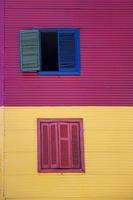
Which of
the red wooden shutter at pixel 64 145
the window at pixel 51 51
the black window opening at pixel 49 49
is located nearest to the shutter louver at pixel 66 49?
the window at pixel 51 51

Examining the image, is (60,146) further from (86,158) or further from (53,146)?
(86,158)

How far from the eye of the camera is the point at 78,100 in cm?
1511

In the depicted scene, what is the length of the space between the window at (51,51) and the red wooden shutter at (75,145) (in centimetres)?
170

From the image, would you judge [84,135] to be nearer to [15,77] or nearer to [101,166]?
[101,166]

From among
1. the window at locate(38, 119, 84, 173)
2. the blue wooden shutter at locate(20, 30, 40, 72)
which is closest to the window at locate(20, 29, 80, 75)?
the blue wooden shutter at locate(20, 30, 40, 72)

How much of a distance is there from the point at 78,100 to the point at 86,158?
5.80ft

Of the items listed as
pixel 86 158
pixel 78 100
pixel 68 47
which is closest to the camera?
pixel 86 158

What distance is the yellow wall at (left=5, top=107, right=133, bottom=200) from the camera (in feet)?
47.8

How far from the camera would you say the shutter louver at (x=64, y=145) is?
48.3 ft

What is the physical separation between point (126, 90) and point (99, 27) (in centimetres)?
217

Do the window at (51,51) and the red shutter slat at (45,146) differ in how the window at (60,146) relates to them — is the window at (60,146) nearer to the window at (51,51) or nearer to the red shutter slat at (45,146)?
the red shutter slat at (45,146)

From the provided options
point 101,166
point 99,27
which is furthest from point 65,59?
point 101,166

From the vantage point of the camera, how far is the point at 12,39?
15484 millimetres

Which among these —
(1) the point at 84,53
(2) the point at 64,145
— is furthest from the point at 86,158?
(1) the point at 84,53
